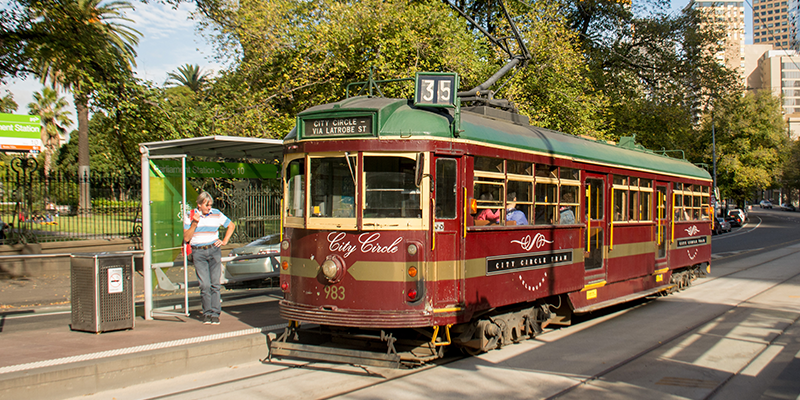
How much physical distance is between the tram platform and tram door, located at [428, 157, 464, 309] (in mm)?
2447

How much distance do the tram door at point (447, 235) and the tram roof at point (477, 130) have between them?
1.44ft

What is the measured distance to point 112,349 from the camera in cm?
685

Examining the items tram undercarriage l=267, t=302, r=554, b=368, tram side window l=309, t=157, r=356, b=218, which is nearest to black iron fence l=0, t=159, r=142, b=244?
tram undercarriage l=267, t=302, r=554, b=368

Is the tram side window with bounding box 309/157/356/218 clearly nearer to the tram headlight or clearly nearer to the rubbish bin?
the tram headlight

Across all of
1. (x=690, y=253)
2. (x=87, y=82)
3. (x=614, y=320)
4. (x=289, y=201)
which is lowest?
(x=614, y=320)

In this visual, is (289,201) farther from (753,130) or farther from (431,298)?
(753,130)

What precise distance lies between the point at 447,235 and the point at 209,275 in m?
3.61

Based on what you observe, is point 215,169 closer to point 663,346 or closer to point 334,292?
point 334,292

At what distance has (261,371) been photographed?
6891mm

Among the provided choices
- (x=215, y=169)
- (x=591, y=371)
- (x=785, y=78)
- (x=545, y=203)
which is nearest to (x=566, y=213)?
(x=545, y=203)

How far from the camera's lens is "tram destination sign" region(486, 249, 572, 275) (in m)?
7.64

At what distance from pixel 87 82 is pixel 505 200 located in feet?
45.2

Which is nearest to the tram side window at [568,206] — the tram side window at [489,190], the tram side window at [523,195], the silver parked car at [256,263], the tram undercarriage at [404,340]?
the tram side window at [523,195]

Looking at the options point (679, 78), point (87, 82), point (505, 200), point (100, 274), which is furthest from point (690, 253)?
point (679, 78)
